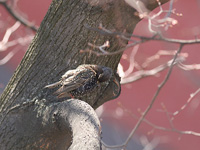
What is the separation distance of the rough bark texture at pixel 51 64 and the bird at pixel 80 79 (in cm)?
6

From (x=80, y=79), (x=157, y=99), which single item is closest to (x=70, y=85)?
(x=80, y=79)

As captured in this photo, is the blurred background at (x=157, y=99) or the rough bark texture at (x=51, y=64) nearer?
the rough bark texture at (x=51, y=64)

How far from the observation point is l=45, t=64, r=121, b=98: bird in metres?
1.95

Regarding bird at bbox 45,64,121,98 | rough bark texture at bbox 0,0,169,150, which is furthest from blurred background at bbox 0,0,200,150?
bird at bbox 45,64,121,98

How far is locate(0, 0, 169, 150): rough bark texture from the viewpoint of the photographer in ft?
6.43

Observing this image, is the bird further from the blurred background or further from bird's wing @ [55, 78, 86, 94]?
the blurred background

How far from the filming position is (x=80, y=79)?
6.42 feet

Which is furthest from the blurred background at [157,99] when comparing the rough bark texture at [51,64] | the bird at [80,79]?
the bird at [80,79]

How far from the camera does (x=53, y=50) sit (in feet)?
6.83

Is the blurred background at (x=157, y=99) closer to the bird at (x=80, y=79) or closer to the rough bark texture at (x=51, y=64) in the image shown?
the rough bark texture at (x=51, y=64)

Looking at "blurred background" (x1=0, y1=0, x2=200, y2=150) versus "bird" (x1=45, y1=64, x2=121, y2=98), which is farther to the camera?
"blurred background" (x1=0, y1=0, x2=200, y2=150)

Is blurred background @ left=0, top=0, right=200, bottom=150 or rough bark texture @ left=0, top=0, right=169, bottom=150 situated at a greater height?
rough bark texture @ left=0, top=0, right=169, bottom=150

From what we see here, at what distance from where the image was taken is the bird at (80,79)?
1951 mm

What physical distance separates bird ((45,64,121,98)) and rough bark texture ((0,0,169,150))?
6 centimetres
